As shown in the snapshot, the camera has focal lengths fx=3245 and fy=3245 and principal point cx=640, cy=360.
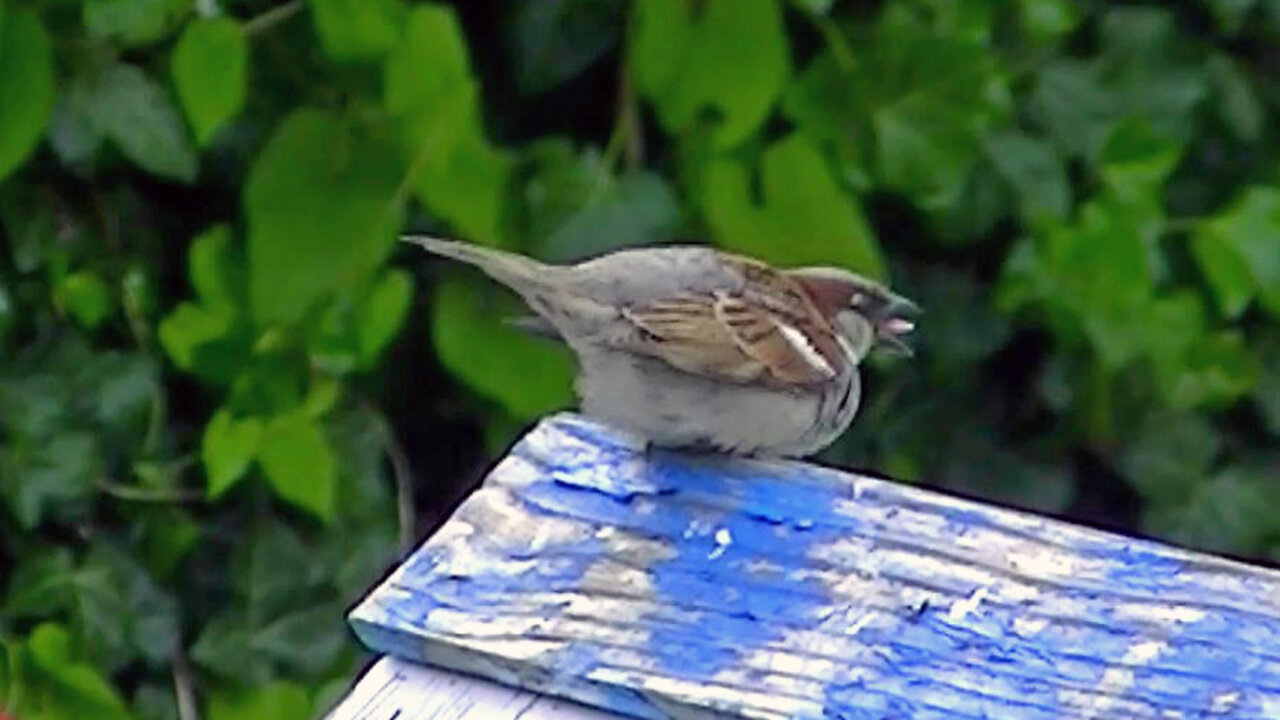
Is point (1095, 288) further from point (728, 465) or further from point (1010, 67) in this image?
point (728, 465)

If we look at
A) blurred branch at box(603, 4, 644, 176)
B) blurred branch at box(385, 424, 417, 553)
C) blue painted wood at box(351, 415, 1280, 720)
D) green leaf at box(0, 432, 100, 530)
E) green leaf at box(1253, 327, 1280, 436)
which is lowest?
green leaf at box(1253, 327, 1280, 436)

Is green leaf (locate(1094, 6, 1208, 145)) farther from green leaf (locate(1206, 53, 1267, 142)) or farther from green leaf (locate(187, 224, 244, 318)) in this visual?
green leaf (locate(187, 224, 244, 318))

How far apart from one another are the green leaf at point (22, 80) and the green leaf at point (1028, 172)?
3.52 ft

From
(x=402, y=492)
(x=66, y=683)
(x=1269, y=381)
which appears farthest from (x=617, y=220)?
(x=1269, y=381)

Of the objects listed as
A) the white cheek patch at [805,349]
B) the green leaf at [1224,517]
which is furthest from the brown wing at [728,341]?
the green leaf at [1224,517]

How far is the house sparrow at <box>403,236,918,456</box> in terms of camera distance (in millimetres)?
2531

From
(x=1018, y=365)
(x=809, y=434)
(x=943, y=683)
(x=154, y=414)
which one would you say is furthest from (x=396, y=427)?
(x=943, y=683)

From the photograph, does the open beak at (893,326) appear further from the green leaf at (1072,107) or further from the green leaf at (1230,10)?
the green leaf at (1230,10)

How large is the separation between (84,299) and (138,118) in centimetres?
20

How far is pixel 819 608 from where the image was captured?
199 cm

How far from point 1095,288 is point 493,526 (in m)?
1.58

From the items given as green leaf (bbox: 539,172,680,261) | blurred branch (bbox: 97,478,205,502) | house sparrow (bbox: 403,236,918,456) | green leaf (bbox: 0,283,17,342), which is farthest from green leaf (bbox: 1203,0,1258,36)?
A: green leaf (bbox: 0,283,17,342)

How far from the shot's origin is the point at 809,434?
263 cm

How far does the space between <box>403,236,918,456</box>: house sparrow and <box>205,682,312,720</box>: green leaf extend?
0.81 m
